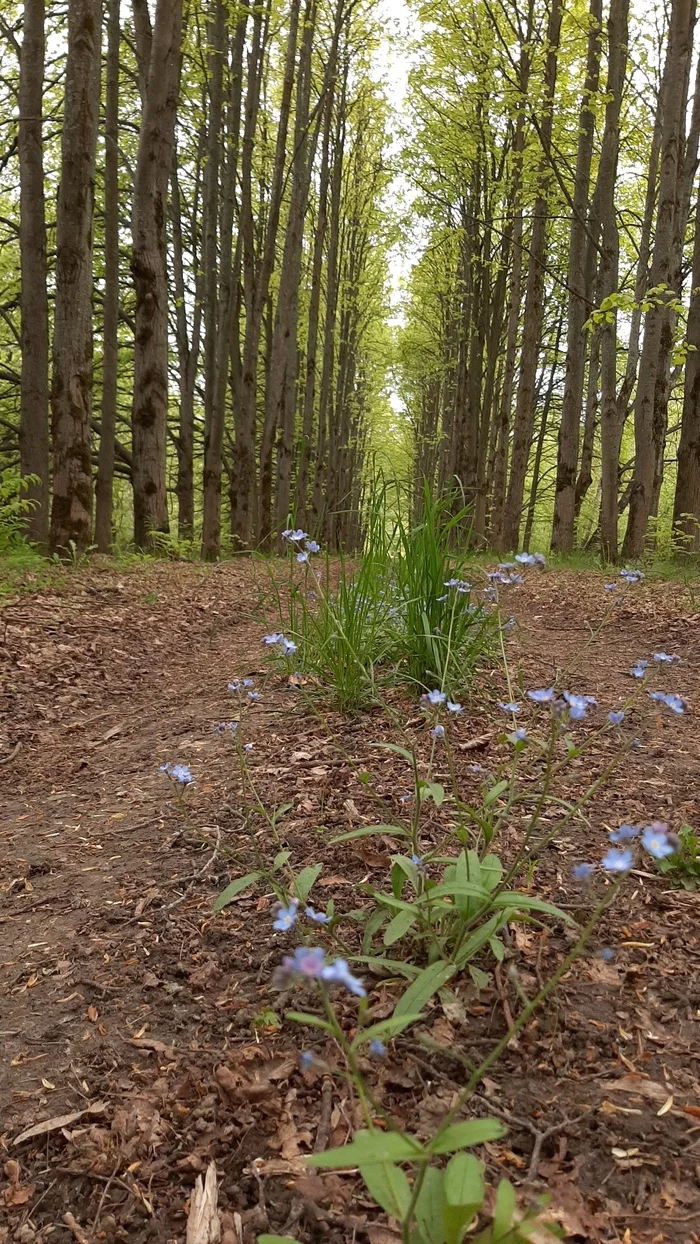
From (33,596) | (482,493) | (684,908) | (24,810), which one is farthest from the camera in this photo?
(482,493)

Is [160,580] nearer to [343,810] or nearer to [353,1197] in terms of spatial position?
[343,810]

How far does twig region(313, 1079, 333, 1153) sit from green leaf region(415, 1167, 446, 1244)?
0.29 metres

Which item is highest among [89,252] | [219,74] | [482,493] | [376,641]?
[219,74]

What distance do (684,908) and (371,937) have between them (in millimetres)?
771

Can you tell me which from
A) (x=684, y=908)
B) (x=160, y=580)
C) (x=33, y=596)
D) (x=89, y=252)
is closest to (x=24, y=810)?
(x=684, y=908)

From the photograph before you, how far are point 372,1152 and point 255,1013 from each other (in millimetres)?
783

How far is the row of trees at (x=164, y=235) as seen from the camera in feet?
23.0

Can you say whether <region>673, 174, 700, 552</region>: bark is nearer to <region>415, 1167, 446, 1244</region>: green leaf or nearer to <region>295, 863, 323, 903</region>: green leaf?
<region>295, 863, 323, 903</region>: green leaf

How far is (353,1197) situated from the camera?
3.50 ft

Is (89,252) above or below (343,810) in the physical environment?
above

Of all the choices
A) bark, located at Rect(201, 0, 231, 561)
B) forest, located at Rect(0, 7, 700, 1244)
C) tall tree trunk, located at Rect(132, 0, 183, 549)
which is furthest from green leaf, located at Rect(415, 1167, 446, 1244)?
bark, located at Rect(201, 0, 231, 561)

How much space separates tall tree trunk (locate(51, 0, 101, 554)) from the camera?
6.74m

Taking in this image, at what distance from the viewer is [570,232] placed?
1330 cm

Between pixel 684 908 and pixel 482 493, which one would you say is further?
pixel 482 493
